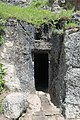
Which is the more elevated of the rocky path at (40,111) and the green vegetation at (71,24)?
the green vegetation at (71,24)

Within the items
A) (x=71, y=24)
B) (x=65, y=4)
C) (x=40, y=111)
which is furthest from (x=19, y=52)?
(x=65, y=4)

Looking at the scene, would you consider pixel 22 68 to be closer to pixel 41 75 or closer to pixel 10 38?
pixel 10 38

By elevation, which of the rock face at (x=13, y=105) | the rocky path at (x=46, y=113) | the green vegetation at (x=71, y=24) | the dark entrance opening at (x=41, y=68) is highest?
the green vegetation at (x=71, y=24)

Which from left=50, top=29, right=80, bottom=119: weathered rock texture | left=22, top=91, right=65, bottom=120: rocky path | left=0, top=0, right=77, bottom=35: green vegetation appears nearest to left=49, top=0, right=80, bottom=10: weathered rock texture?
left=0, top=0, right=77, bottom=35: green vegetation

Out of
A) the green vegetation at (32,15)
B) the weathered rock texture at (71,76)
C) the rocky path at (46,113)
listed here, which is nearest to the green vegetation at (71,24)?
the weathered rock texture at (71,76)

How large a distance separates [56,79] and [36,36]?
2109 mm

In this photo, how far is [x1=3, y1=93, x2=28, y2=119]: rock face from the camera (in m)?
8.41

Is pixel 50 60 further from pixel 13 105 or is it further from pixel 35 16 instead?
pixel 13 105

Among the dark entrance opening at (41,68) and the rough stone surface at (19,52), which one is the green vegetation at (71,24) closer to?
the rough stone surface at (19,52)

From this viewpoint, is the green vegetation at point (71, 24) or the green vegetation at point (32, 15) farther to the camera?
the green vegetation at point (32, 15)

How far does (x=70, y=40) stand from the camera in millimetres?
10125

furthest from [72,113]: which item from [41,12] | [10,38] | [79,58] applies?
[41,12]

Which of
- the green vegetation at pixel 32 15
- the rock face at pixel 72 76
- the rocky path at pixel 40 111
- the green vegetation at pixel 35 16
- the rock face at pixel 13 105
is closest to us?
the rock face at pixel 13 105

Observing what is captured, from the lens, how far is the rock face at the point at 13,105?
8.41 meters
